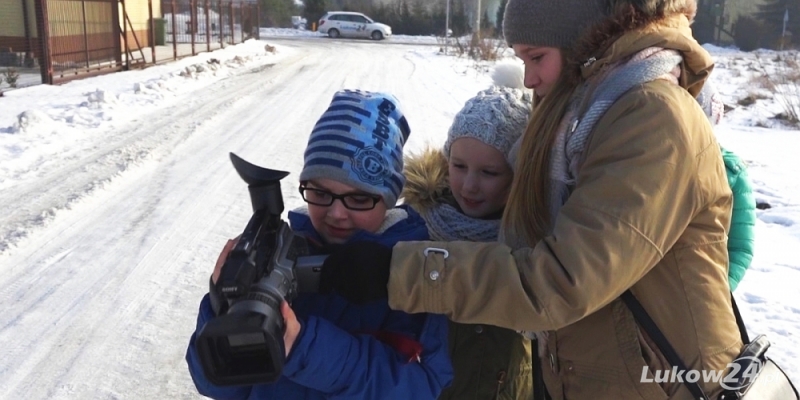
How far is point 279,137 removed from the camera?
8820mm

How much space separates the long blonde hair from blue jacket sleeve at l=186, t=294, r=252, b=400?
727 millimetres

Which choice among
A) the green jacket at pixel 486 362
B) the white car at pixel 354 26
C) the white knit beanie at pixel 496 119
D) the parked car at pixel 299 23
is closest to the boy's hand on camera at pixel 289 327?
the green jacket at pixel 486 362

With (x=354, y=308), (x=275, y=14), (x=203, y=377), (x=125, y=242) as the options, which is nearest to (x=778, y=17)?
(x=275, y=14)

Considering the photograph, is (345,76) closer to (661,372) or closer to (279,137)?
(279,137)

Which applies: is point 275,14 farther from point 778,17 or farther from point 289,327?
point 289,327

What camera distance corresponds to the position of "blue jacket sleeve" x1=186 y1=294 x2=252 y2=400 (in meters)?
1.57

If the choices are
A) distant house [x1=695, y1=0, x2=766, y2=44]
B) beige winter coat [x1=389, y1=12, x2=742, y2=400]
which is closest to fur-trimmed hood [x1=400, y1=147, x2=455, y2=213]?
beige winter coat [x1=389, y1=12, x2=742, y2=400]

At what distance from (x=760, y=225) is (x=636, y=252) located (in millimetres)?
5206

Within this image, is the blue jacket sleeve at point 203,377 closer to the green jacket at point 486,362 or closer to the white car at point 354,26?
the green jacket at point 486,362

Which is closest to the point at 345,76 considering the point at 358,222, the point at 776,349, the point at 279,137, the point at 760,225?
the point at 279,137

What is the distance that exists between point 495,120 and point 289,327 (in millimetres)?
1069

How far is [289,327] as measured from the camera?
1396 millimetres

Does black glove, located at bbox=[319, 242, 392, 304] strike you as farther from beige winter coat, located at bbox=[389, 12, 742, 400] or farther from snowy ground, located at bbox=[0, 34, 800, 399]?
snowy ground, located at bbox=[0, 34, 800, 399]

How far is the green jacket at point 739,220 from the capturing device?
1888 mm
